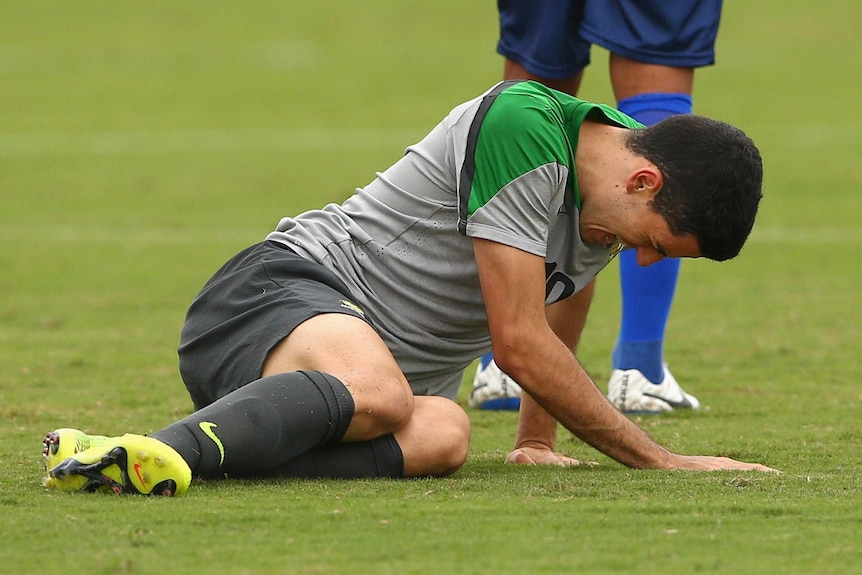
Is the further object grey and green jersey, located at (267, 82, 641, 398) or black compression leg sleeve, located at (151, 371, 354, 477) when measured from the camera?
grey and green jersey, located at (267, 82, 641, 398)

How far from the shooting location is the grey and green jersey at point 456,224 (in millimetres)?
2742

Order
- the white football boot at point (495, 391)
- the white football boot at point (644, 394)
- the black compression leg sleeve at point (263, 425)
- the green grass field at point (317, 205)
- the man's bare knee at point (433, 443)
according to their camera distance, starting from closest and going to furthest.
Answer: the green grass field at point (317, 205)
the black compression leg sleeve at point (263, 425)
the man's bare knee at point (433, 443)
the white football boot at point (644, 394)
the white football boot at point (495, 391)

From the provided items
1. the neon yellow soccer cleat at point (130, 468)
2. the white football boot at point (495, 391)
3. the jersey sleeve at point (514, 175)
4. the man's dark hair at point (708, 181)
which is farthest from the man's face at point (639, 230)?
the white football boot at point (495, 391)

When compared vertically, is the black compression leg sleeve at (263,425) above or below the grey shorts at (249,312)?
below

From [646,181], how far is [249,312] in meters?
0.84

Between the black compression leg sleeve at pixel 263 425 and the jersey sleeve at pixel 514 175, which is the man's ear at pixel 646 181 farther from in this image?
the black compression leg sleeve at pixel 263 425

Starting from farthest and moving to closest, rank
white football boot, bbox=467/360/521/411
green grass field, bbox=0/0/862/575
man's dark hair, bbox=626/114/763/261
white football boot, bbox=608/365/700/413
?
white football boot, bbox=467/360/521/411
white football boot, bbox=608/365/700/413
man's dark hair, bbox=626/114/763/261
green grass field, bbox=0/0/862/575

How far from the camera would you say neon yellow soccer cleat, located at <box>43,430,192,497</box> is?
2.43m

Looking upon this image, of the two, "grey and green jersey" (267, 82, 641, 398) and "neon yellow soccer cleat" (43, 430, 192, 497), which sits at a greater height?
"grey and green jersey" (267, 82, 641, 398)

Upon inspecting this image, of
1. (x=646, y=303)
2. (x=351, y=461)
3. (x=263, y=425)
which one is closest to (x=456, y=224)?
(x=351, y=461)

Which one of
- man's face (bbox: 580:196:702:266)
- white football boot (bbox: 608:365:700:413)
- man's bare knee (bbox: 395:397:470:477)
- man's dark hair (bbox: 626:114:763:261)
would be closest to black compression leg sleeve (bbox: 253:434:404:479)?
man's bare knee (bbox: 395:397:470:477)

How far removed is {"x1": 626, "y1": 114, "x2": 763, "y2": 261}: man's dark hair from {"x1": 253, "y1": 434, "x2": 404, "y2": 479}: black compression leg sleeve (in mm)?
692

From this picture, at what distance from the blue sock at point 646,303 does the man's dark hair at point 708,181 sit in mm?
1149

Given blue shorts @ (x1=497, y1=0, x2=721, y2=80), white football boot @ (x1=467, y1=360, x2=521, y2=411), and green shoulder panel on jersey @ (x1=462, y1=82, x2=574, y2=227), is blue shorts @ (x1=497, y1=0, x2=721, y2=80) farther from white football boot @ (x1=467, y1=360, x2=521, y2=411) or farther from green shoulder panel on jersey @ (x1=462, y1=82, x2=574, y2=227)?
green shoulder panel on jersey @ (x1=462, y1=82, x2=574, y2=227)
